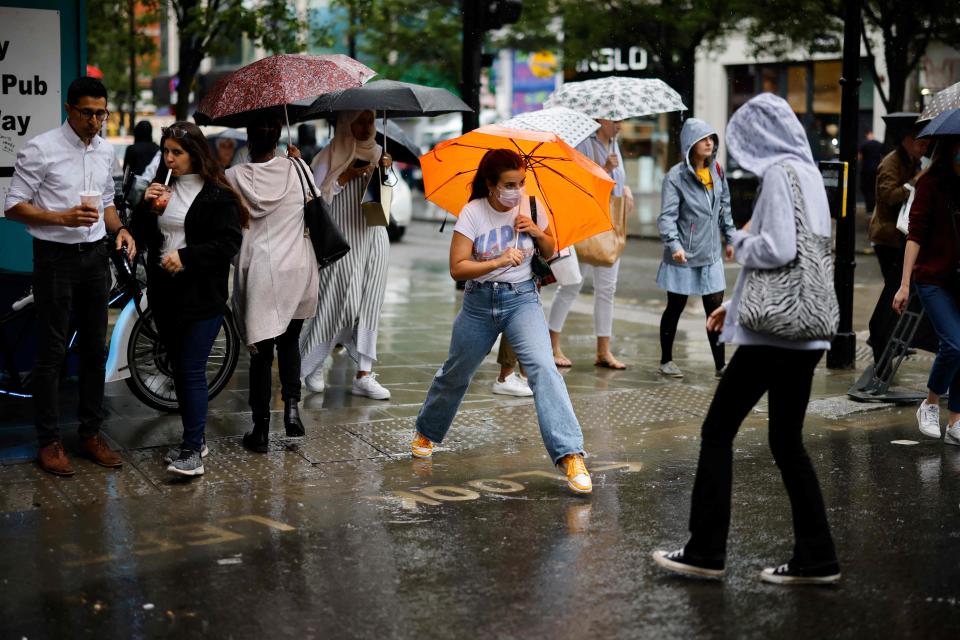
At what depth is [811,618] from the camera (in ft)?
15.1

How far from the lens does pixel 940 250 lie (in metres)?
7.16

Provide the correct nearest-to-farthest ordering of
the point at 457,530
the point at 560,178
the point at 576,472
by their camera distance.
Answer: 1. the point at 457,530
2. the point at 576,472
3. the point at 560,178

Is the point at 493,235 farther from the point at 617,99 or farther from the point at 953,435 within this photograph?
the point at 617,99

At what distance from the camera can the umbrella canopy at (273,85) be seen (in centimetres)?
748

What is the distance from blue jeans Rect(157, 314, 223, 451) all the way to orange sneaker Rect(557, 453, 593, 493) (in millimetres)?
1816

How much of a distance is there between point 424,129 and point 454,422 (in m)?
42.0

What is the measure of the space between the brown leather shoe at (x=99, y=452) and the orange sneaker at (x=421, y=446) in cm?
150

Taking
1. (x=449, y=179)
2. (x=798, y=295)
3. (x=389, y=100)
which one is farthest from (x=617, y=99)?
(x=798, y=295)

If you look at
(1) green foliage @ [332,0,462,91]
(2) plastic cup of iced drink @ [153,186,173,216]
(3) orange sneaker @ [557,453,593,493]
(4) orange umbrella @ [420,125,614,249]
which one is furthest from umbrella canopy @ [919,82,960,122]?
(1) green foliage @ [332,0,462,91]

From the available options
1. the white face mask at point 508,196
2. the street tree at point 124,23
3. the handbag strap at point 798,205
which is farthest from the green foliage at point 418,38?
the handbag strap at point 798,205

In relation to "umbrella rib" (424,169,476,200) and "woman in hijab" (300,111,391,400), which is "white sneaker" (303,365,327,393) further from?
"umbrella rib" (424,169,476,200)

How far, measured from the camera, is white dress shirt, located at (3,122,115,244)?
637 centimetres

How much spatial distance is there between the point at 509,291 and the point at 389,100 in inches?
68.5

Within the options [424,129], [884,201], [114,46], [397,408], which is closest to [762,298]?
[397,408]
